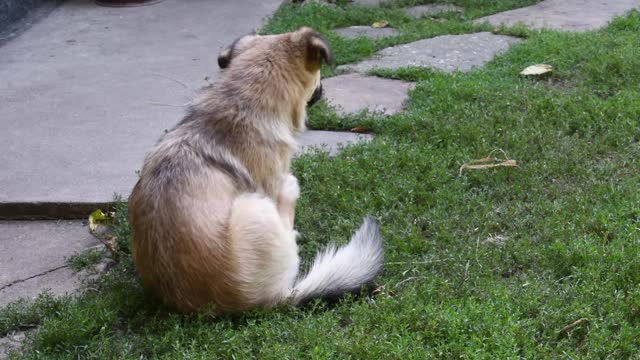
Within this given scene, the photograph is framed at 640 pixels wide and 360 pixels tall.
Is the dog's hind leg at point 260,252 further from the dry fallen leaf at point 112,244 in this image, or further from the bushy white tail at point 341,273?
the dry fallen leaf at point 112,244

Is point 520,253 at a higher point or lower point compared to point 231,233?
lower

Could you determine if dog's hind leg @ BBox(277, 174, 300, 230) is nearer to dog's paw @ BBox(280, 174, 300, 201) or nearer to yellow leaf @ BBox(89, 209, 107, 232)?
dog's paw @ BBox(280, 174, 300, 201)

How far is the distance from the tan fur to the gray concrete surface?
1.13m

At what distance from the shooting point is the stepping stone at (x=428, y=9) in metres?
8.30

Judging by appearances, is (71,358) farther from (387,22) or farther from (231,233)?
(387,22)

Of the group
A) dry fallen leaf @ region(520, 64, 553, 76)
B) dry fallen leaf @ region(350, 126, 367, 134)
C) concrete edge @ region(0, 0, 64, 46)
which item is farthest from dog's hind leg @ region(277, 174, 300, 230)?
concrete edge @ region(0, 0, 64, 46)

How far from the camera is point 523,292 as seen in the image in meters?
3.53

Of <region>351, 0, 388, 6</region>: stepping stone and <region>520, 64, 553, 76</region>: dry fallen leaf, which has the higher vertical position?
<region>351, 0, 388, 6</region>: stepping stone

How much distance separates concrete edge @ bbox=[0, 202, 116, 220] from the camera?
443 cm

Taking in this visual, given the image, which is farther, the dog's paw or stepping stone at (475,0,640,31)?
stepping stone at (475,0,640,31)

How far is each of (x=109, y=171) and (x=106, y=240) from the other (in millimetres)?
780

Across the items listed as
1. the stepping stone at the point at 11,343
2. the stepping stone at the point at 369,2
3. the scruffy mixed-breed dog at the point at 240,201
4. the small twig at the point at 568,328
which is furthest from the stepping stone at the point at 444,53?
the stepping stone at the point at 11,343

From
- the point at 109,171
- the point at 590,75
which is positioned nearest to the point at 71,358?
the point at 109,171

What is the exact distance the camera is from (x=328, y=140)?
5.32 meters
